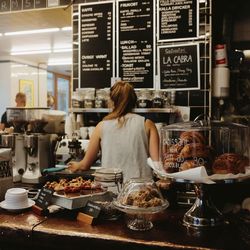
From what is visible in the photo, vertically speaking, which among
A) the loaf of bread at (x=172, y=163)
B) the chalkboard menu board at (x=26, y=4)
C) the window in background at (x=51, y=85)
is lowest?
the loaf of bread at (x=172, y=163)

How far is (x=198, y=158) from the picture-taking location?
148 centimetres

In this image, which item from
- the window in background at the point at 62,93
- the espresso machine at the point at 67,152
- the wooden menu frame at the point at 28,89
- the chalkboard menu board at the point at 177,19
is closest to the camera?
the espresso machine at the point at 67,152

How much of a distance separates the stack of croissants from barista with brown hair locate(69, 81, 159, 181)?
909 millimetres

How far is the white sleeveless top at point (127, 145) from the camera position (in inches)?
96.7

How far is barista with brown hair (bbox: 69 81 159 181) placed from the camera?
2461mm

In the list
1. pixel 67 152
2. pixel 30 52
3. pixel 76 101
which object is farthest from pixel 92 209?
pixel 30 52

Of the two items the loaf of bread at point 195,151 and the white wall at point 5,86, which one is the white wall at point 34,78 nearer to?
the white wall at point 5,86

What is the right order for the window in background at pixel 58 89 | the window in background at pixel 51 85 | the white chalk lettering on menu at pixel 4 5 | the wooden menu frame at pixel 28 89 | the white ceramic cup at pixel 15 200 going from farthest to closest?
1. the window in background at pixel 58 89
2. the window in background at pixel 51 85
3. the wooden menu frame at pixel 28 89
4. the white chalk lettering on menu at pixel 4 5
5. the white ceramic cup at pixel 15 200

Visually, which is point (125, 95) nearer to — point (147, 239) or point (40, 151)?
point (40, 151)

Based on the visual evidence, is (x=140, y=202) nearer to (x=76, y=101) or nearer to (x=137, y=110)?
(x=137, y=110)

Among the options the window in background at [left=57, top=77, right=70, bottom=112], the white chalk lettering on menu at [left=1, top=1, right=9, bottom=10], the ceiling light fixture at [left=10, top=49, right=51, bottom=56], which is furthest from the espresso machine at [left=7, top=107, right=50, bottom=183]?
the window in background at [left=57, top=77, right=70, bottom=112]

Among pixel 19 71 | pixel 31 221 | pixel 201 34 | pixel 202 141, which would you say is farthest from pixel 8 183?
pixel 19 71

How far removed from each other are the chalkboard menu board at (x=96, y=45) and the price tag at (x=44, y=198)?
1996 millimetres

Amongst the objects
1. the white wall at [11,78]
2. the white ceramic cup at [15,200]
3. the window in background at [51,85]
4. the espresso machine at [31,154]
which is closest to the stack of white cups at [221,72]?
the espresso machine at [31,154]
